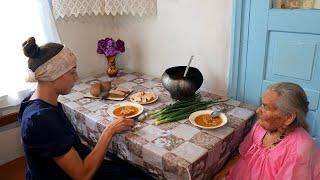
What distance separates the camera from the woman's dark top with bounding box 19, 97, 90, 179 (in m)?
1.12

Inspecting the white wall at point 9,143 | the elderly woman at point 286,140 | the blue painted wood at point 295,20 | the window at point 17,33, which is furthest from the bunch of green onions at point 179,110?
the white wall at point 9,143

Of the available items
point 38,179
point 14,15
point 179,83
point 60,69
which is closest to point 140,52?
point 179,83

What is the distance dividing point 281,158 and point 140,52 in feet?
4.66

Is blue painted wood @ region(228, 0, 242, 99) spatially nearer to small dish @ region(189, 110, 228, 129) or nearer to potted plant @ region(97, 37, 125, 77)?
small dish @ region(189, 110, 228, 129)

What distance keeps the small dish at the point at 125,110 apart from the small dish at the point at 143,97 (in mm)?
56

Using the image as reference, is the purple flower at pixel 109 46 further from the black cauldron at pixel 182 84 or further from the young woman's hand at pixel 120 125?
the young woman's hand at pixel 120 125

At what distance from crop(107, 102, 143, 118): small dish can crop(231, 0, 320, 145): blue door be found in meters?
0.69

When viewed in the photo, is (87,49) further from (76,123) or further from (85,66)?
(76,123)

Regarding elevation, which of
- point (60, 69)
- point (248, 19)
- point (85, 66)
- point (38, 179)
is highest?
point (248, 19)

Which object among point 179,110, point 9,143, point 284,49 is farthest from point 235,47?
point 9,143

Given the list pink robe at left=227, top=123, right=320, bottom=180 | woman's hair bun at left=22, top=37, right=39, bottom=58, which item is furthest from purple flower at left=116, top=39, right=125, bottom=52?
pink robe at left=227, top=123, right=320, bottom=180

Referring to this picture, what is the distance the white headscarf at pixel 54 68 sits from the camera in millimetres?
1190

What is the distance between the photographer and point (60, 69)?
1228 millimetres

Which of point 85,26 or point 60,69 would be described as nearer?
point 60,69
